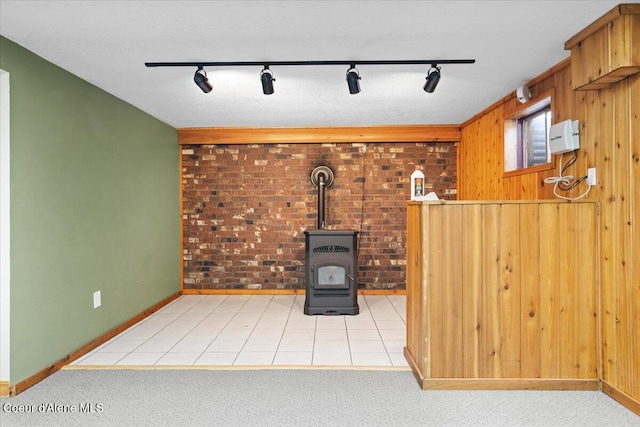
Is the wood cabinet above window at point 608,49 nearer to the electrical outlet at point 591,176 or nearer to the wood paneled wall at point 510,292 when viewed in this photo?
the electrical outlet at point 591,176

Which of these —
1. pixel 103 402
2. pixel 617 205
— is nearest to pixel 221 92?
pixel 103 402

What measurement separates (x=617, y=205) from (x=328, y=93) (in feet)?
7.51

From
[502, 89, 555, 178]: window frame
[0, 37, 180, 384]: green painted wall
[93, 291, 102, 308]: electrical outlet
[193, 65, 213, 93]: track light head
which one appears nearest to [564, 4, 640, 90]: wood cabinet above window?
[502, 89, 555, 178]: window frame

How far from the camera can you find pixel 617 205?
2.20m

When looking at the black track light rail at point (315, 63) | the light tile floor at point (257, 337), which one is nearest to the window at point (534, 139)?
the black track light rail at point (315, 63)

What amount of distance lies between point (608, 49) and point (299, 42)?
1712 mm

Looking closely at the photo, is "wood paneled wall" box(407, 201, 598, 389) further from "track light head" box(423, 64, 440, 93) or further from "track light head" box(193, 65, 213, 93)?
"track light head" box(193, 65, 213, 93)

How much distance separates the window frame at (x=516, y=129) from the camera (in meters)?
3.06

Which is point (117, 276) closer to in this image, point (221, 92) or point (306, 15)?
point (221, 92)

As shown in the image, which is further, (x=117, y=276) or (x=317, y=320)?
(x=317, y=320)

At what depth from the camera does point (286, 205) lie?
16.3ft

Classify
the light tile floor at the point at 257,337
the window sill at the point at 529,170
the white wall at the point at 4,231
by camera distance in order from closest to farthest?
the white wall at the point at 4,231, the light tile floor at the point at 257,337, the window sill at the point at 529,170

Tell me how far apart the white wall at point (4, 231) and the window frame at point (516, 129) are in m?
3.62

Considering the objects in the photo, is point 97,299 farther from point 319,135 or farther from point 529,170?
point 529,170
